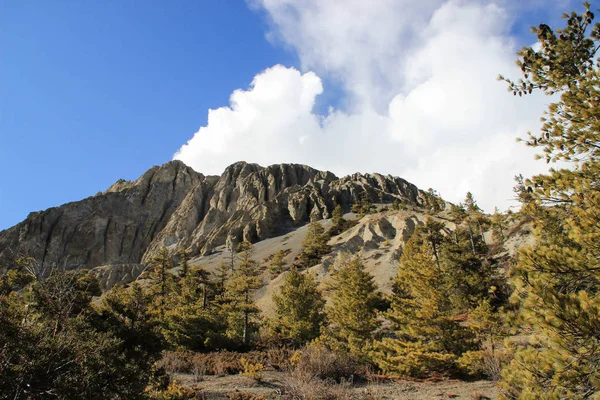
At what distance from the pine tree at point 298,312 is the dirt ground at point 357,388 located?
10.4 m

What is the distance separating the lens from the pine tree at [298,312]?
26844 mm

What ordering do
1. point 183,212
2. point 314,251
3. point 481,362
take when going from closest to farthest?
point 481,362, point 314,251, point 183,212

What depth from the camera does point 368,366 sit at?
1797cm

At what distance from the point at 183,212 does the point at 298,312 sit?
100 m

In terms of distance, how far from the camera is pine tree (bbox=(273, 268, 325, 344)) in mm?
26844

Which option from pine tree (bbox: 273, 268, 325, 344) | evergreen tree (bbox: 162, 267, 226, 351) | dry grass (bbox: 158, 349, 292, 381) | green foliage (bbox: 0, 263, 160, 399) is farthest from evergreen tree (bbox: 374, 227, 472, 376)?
evergreen tree (bbox: 162, 267, 226, 351)

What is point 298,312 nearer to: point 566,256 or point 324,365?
point 324,365

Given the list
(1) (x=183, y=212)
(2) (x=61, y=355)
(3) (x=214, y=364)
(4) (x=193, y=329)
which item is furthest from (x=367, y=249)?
(1) (x=183, y=212)

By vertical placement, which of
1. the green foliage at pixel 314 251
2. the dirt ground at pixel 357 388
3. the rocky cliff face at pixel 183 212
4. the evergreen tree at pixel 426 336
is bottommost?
the dirt ground at pixel 357 388

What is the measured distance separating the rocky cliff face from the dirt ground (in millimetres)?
81588

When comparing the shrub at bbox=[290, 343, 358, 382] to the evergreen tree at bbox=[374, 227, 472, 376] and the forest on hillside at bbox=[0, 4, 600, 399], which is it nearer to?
the forest on hillside at bbox=[0, 4, 600, 399]

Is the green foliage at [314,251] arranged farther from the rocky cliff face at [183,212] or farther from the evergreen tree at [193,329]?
the rocky cliff face at [183,212]

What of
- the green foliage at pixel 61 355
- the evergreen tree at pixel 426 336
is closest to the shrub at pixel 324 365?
the evergreen tree at pixel 426 336

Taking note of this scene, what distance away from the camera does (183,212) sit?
120 meters
